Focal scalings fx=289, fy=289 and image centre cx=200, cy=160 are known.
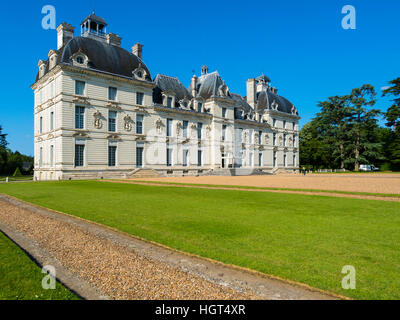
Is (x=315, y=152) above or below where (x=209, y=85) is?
below

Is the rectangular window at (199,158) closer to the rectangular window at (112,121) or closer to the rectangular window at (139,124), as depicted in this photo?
the rectangular window at (139,124)

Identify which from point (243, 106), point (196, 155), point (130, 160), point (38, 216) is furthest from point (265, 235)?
point (243, 106)

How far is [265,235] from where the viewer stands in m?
6.57

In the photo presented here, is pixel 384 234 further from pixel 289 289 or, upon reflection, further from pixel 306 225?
pixel 289 289

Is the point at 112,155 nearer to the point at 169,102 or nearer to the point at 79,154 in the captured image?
the point at 79,154

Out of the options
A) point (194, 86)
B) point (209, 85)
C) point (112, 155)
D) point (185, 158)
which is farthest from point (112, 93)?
point (209, 85)

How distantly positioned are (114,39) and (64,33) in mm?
6010

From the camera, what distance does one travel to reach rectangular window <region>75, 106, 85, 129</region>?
105 ft

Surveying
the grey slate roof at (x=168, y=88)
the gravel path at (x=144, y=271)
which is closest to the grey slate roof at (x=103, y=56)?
the grey slate roof at (x=168, y=88)

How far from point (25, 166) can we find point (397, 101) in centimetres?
7247

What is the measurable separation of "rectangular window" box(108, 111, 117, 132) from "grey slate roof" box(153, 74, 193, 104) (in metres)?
7.12

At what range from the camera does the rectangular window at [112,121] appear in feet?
114

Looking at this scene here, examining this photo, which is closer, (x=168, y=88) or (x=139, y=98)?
(x=139, y=98)

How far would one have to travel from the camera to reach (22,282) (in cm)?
408
